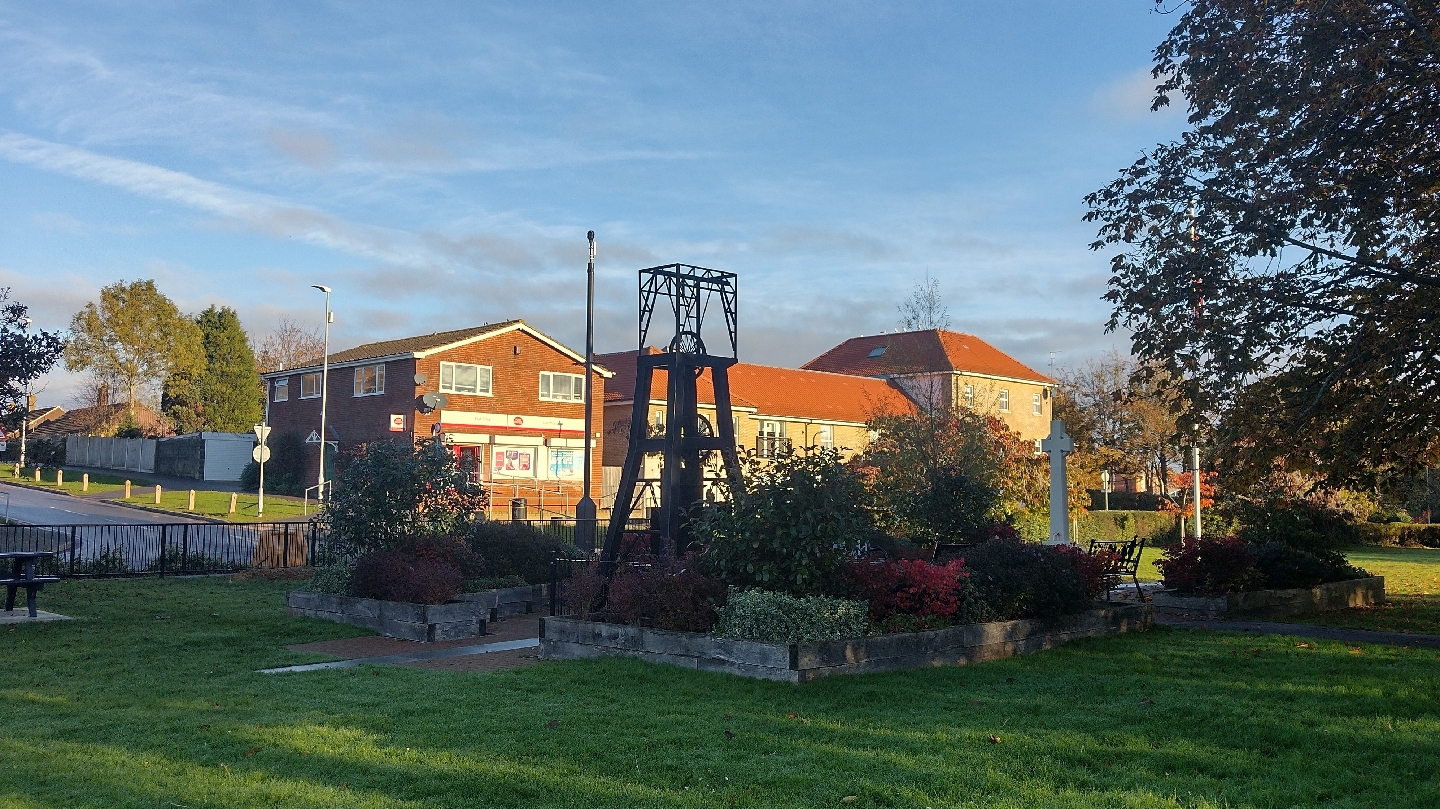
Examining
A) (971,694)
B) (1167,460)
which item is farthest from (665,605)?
(1167,460)

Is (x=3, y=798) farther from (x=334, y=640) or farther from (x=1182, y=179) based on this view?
Answer: (x=1182, y=179)

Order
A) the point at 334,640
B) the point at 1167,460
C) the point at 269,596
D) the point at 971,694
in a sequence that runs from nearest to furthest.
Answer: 1. the point at 971,694
2. the point at 334,640
3. the point at 269,596
4. the point at 1167,460

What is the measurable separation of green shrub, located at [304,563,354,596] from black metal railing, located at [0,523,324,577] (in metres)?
3.61

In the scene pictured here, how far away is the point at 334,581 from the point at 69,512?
25562mm

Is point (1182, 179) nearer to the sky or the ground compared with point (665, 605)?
nearer to the sky

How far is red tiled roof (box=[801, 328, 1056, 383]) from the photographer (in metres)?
54.1

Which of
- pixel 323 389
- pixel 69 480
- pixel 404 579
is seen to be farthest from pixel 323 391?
pixel 404 579

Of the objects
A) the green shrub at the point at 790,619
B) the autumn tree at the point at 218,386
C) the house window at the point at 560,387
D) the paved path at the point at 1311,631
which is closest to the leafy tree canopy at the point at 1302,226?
the paved path at the point at 1311,631

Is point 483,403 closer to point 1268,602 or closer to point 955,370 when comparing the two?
point 955,370

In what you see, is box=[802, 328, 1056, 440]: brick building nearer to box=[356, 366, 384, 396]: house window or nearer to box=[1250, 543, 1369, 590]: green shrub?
box=[356, 366, 384, 396]: house window

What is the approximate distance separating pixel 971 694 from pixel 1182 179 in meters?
8.04

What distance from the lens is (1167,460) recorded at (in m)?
49.9

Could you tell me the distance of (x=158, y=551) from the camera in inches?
821

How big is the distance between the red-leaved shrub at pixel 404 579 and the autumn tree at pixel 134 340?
57477mm
